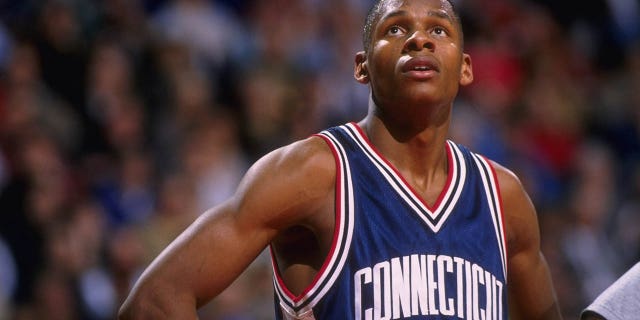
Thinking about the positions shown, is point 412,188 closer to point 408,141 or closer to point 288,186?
point 408,141

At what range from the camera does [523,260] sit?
3.82m

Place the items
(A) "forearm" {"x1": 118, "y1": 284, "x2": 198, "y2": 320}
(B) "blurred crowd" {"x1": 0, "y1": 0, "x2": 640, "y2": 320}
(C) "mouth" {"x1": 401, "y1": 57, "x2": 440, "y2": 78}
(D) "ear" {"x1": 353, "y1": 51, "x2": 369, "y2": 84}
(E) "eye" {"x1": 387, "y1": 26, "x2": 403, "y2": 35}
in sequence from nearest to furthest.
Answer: (A) "forearm" {"x1": 118, "y1": 284, "x2": 198, "y2": 320}
(C) "mouth" {"x1": 401, "y1": 57, "x2": 440, "y2": 78}
(E) "eye" {"x1": 387, "y1": 26, "x2": 403, "y2": 35}
(D) "ear" {"x1": 353, "y1": 51, "x2": 369, "y2": 84}
(B) "blurred crowd" {"x1": 0, "y1": 0, "x2": 640, "y2": 320}

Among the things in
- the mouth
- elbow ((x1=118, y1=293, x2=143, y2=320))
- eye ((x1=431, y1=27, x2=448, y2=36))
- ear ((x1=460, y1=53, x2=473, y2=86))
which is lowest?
elbow ((x1=118, y1=293, x2=143, y2=320))

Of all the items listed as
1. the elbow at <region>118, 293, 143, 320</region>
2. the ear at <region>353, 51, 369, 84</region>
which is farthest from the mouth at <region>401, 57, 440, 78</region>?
the elbow at <region>118, 293, 143, 320</region>

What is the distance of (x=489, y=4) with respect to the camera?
10.4 metres

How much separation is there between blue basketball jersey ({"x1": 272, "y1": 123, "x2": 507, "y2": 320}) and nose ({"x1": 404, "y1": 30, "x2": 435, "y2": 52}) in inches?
13.3

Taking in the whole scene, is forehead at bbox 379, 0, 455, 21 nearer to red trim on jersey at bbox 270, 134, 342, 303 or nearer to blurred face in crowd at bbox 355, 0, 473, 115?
blurred face in crowd at bbox 355, 0, 473, 115

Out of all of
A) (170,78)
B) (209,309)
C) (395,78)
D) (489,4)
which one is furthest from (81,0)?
(395,78)

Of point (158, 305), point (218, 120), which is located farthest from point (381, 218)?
point (218, 120)

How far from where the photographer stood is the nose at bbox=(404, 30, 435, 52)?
3.47 m

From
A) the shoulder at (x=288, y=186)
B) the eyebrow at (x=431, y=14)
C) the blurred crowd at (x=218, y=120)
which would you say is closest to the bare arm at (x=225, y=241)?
the shoulder at (x=288, y=186)

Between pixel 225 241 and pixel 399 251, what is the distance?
51 centimetres

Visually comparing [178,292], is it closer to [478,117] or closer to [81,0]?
[81,0]

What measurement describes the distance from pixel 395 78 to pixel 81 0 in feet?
17.7
